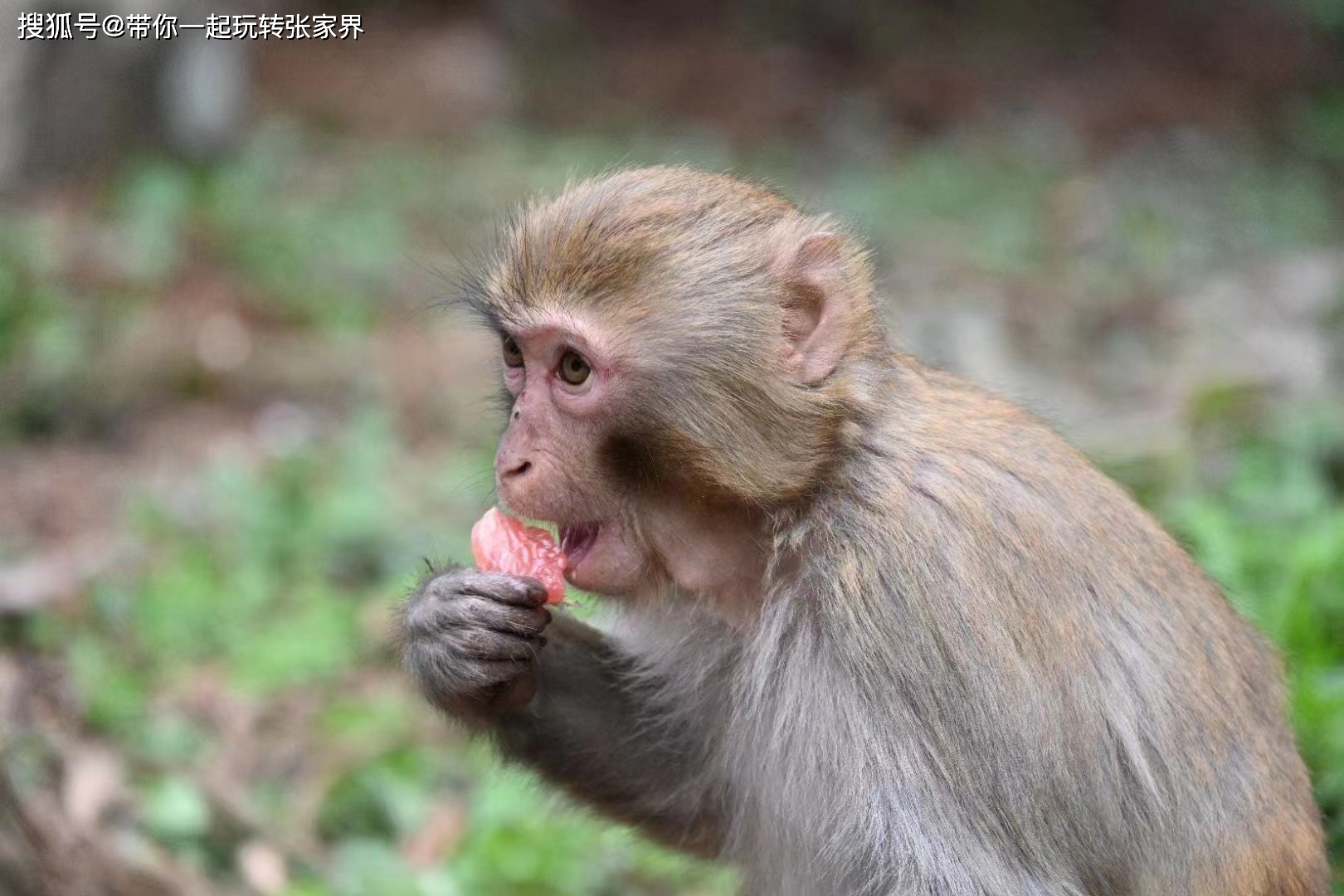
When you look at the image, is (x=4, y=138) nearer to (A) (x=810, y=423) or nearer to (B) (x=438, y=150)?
(B) (x=438, y=150)

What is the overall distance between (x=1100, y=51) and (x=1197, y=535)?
12449 millimetres

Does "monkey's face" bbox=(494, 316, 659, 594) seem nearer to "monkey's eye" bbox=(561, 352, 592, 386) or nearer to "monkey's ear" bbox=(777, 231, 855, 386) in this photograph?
"monkey's eye" bbox=(561, 352, 592, 386)

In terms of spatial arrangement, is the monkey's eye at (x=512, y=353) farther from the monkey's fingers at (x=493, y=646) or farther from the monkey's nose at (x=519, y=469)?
the monkey's fingers at (x=493, y=646)

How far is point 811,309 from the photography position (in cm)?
333

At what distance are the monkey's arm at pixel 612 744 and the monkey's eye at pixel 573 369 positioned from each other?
0.89 meters

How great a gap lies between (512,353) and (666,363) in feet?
1.31

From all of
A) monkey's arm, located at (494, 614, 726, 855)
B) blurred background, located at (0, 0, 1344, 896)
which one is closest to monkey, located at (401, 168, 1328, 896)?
monkey's arm, located at (494, 614, 726, 855)

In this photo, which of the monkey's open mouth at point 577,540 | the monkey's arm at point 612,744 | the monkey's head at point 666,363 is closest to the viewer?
the monkey's head at point 666,363

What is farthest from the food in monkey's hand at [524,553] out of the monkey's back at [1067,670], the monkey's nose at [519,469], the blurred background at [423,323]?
the monkey's back at [1067,670]

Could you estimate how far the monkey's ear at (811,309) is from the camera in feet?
10.7

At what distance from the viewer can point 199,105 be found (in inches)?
462

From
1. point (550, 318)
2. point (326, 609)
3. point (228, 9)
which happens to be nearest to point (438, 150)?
point (228, 9)

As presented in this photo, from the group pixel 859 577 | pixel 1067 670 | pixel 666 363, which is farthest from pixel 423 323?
pixel 1067 670

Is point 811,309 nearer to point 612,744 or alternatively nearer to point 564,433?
point 564,433
